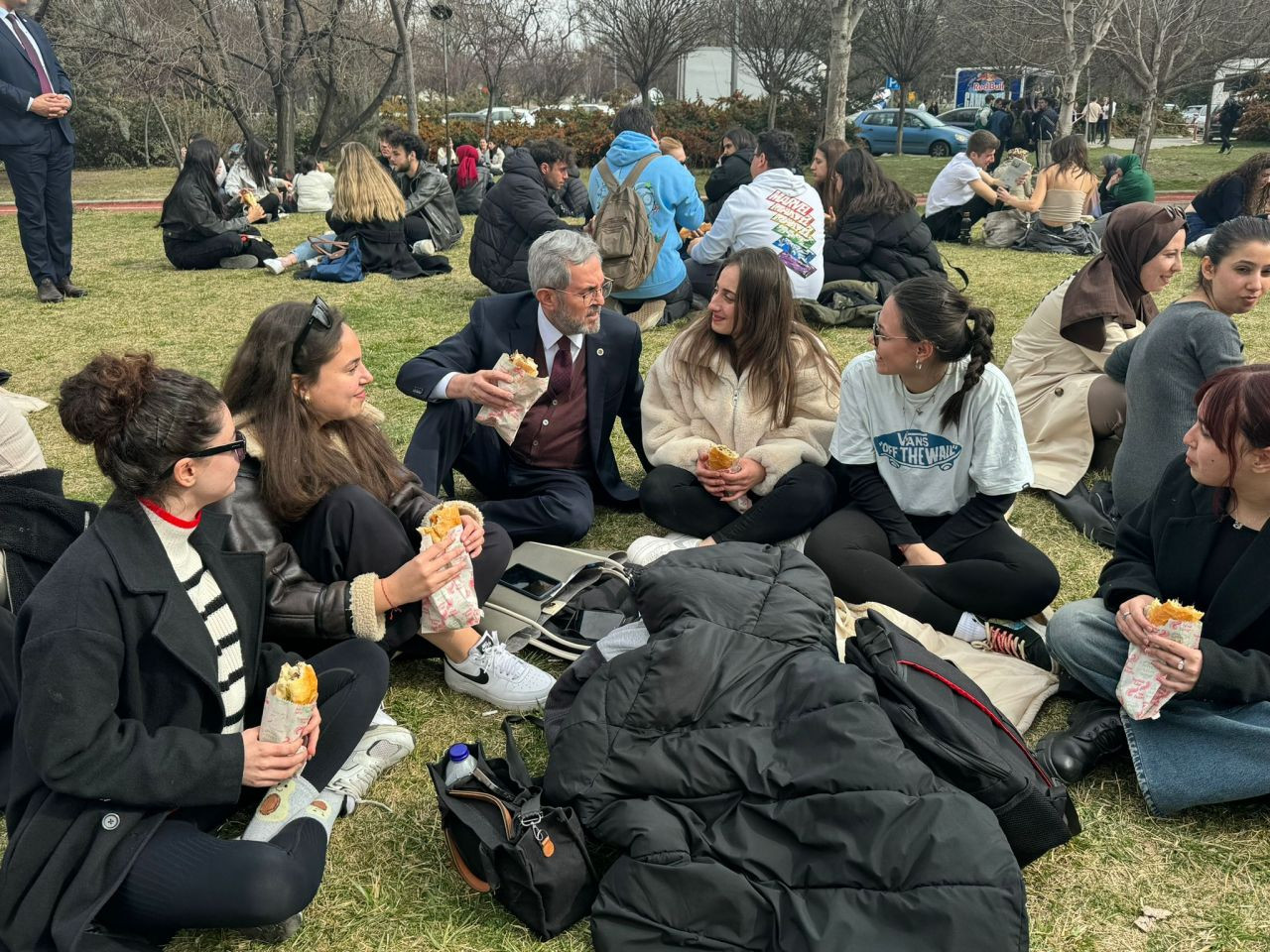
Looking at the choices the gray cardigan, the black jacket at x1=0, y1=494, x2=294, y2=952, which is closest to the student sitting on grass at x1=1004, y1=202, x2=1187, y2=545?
the gray cardigan

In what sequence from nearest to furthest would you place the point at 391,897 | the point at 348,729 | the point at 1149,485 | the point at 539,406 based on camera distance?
the point at 391,897
the point at 348,729
the point at 1149,485
the point at 539,406

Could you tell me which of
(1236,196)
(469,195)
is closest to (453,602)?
(1236,196)

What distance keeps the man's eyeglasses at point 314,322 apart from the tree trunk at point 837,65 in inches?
592

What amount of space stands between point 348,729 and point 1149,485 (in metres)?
3.44

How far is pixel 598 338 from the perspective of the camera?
4.82 metres

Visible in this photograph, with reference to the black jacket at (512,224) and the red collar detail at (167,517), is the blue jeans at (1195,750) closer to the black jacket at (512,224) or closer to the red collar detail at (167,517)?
the red collar detail at (167,517)

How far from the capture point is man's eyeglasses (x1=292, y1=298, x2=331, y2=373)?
335 cm

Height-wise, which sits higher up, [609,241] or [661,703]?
[609,241]

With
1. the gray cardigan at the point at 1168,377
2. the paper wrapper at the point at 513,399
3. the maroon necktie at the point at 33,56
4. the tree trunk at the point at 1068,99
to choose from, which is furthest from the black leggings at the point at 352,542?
the tree trunk at the point at 1068,99

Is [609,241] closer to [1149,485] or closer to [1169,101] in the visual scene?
[1149,485]

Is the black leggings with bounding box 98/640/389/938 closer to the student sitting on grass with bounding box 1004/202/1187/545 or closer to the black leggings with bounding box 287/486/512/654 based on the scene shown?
the black leggings with bounding box 287/486/512/654

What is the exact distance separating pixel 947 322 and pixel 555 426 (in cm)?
183

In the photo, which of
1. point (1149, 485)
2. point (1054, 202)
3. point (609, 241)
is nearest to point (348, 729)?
point (1149, 485)

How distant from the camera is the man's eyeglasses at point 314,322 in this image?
3.35m
